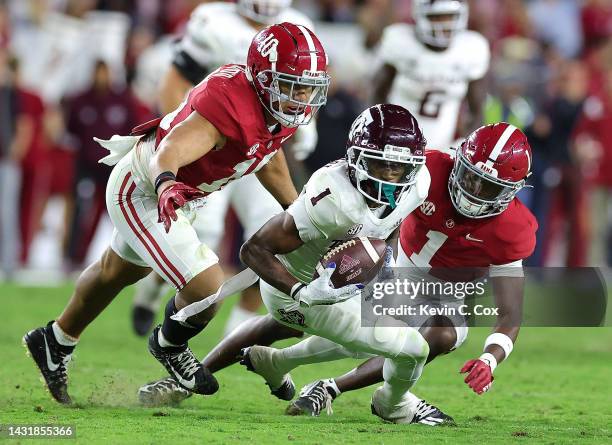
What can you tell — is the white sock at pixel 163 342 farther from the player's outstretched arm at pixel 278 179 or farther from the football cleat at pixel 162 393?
the player's outstretched arm at pixel 278 179

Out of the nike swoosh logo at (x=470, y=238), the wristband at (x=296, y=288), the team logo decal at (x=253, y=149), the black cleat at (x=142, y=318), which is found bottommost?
the black cleat at (x=142, y=318)

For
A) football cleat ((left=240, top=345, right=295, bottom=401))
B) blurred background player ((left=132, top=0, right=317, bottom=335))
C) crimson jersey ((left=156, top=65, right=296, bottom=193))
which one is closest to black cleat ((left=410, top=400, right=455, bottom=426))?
football cleat ((left=240, top=345, right=295, bottom=401))

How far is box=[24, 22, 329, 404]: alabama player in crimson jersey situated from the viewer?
5516 mm

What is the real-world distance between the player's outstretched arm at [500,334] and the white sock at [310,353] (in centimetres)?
68

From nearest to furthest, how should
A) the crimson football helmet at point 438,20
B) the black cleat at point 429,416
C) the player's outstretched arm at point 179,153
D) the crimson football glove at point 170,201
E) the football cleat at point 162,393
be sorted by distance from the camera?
the crimson football glove at point 170,201 → the player's outstretched arm at point 179,153 → the black cleat at point 429,416 → the football cleat at point 162,393 → the crimson football helmet at point 438,20

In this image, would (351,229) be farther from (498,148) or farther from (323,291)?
(498,148)

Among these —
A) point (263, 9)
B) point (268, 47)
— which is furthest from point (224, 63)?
point (268, 47)

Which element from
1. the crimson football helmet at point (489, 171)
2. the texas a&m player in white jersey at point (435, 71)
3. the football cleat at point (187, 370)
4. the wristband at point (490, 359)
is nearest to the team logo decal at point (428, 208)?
the crimson football helmet at point (489, 171)

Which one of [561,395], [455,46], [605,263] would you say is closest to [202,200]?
[561,395]

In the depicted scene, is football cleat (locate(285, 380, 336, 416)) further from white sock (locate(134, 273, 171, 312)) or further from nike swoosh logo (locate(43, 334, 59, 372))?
white sock (locate(134, 273, 171, 312))

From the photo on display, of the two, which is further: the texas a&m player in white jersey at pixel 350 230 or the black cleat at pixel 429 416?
the black cleat at pixel 429 416

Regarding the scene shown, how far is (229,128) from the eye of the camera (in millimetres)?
5516

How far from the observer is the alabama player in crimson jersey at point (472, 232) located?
225 inches

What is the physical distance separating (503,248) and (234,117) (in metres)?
1.43
